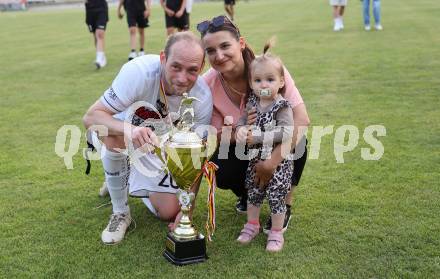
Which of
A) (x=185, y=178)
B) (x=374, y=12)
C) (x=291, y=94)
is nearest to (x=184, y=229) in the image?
(x=185, y=178)

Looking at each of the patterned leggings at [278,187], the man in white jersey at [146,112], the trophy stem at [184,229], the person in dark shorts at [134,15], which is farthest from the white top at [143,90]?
the person in dark shorts at [134,15]

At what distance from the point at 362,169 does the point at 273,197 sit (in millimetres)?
1416

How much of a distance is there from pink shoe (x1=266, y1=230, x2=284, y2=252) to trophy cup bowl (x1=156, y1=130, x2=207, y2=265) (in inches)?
14.7

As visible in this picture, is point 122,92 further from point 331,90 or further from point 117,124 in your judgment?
point 331,90

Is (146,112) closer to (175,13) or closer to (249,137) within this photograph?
(249,137)

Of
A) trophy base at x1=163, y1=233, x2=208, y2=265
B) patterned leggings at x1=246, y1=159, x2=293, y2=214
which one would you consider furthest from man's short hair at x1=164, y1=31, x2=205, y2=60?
trophy base at x1=163, y1=233, x2=208, y2=265

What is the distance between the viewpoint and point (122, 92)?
316cm

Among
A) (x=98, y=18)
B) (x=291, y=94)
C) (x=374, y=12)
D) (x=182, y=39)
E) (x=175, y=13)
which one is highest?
(x=182, y=39)

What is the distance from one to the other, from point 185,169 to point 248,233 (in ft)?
2.09

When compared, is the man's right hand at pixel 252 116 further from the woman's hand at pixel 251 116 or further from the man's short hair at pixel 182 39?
the man's short hair at pixel 182 39

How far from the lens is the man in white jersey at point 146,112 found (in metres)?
3.02

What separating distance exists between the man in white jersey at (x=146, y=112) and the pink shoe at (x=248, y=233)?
46cm

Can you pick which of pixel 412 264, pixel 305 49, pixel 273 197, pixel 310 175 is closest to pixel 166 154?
pixel 273 197

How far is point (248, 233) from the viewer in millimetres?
3330
